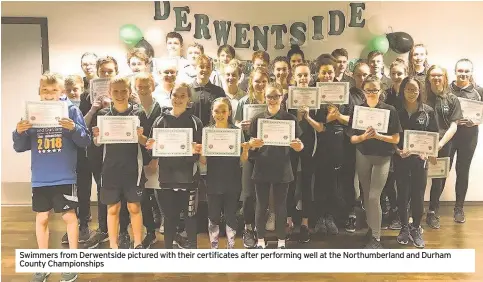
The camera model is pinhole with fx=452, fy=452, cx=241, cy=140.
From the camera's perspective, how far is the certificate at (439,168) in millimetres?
3551

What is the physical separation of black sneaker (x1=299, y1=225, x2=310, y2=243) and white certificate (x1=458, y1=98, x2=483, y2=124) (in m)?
1.55

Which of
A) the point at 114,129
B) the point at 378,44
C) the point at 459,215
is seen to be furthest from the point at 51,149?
the point at 459,215

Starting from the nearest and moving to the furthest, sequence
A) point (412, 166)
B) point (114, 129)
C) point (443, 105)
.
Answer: point (114, 129), point (412, 166), point (443, 105)

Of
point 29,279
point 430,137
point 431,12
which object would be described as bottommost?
point 29,279

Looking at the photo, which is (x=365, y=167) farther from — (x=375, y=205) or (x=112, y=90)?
(x=112, y=90)

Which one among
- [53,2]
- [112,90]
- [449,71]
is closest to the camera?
[112,90]

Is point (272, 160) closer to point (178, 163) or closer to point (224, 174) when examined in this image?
point (224, 174)

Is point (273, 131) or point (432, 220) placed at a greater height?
point (273, 131)

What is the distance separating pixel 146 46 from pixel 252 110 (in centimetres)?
93

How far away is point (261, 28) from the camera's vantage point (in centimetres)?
345

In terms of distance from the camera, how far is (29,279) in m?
3.16

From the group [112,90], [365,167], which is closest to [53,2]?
[112,90]

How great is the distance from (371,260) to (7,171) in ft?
9.23

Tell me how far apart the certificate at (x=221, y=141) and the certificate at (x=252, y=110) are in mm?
160
